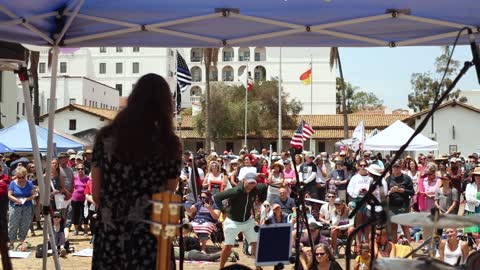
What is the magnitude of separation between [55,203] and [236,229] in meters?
5.19

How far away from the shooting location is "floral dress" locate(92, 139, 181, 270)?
3.95 metres

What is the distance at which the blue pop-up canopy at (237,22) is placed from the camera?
547cm

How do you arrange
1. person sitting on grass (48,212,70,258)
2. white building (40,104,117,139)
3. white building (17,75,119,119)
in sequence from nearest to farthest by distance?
person sitting on grass (48,212,70,258) → white building (40,104,117,139) → white building (17,75,119,119)

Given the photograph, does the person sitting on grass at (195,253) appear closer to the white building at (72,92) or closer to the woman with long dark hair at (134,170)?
the woman with long dark hair at (134,170)

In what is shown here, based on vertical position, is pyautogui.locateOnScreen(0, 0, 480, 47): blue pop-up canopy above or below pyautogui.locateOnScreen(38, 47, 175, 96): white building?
below

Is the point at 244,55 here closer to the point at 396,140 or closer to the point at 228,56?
the point at 228,56

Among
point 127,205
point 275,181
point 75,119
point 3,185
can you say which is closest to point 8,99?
point 75,119

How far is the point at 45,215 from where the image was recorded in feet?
18.6

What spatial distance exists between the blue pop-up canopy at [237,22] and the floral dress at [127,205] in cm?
195

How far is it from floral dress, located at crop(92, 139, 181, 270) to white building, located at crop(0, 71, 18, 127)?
4278 cm

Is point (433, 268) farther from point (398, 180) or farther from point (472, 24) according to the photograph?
point (398, 180)

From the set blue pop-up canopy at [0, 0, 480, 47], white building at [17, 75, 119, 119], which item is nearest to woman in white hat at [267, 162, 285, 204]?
blue pop-up canopy at [0, 0, 480, 47]

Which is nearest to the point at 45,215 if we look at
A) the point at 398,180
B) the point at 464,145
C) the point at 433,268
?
the point at 433,268

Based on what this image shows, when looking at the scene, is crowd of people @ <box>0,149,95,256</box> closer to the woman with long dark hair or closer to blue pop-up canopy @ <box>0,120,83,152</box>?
blue pop-up canopy @ <box>0,120,83,152</box>
